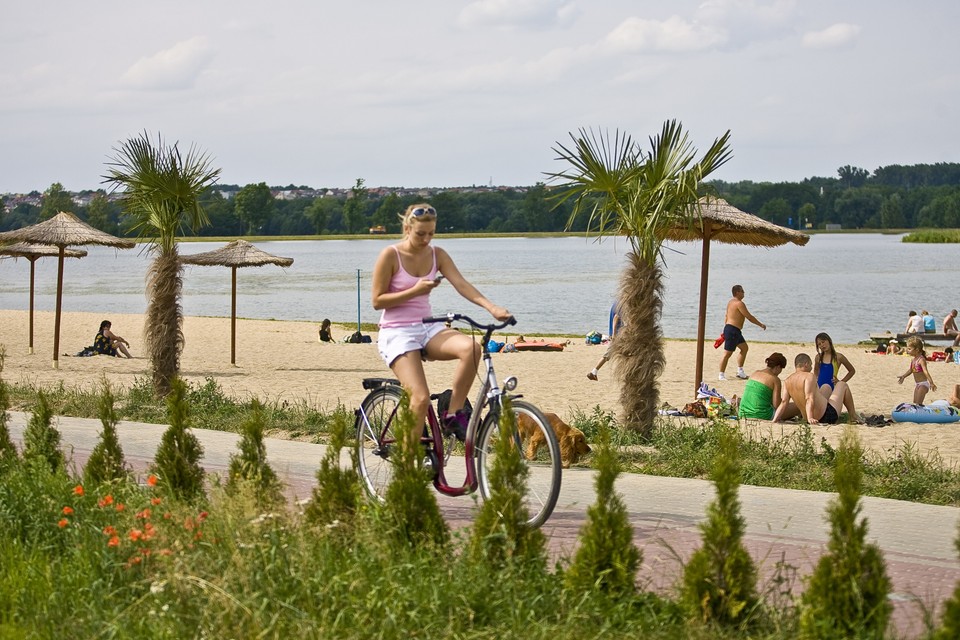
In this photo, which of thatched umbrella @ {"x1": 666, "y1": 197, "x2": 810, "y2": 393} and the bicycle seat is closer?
the bicycle seat

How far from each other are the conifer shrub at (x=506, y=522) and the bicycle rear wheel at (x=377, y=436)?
1752 millimetres

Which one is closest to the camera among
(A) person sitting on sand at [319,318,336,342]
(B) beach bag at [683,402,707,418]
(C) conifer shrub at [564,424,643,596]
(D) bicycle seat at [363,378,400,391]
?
(C) conifer shrub at [564,424,643,596]

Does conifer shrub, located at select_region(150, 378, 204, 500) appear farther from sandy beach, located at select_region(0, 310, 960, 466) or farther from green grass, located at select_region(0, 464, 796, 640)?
sandy beach, located at select_region(0, 310, 960, 466)

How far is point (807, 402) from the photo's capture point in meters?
12.2

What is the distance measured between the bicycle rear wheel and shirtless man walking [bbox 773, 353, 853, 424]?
21.9 ft

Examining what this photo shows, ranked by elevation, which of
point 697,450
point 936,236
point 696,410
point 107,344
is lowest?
point 107,344

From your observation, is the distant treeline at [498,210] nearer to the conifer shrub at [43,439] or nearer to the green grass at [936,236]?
the green grass at [936,236]

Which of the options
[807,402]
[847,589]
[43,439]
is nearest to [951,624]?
[847,589]

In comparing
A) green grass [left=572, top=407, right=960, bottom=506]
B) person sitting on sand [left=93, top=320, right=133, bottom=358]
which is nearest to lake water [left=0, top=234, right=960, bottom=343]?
person sitting on sand [left=93, top=320, right=133, bottom=358]

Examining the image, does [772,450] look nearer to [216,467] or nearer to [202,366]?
[216,467]

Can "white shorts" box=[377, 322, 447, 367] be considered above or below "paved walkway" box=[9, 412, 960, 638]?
above

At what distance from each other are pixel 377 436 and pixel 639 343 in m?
4.28

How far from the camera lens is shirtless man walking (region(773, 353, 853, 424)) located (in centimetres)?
1221

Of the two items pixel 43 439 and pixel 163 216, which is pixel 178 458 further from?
pixel 163 216
